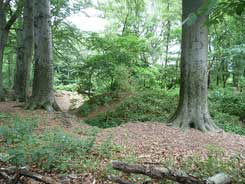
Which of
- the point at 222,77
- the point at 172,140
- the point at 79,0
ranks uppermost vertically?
the point at 79,0

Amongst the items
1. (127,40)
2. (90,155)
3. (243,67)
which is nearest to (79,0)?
(127,40)

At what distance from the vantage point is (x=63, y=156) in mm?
3791

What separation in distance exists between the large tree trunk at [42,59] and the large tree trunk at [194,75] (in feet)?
13.3

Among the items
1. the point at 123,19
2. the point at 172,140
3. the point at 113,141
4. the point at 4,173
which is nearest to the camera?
the point at 4,173

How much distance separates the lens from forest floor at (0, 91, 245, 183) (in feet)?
14.6

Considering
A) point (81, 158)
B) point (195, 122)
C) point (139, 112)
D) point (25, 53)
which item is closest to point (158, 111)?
point (139, 112)

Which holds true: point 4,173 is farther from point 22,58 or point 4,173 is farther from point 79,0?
point 79,0

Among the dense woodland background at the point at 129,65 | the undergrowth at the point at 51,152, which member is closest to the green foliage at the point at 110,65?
the dense woodland background at the point at 129,65

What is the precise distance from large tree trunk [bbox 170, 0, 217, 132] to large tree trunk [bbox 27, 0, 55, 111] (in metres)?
4.04

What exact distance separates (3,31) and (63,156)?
9263 millimetres

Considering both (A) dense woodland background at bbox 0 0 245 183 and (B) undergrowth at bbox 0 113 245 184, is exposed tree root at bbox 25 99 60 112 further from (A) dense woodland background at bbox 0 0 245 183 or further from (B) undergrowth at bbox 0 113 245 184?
(B) undergrowth at bbox 0 113 245 184

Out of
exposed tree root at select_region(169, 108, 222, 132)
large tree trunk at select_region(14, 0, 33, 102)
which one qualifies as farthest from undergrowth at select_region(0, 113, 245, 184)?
large tree trunk at select_region(14, 0, 33, 102)

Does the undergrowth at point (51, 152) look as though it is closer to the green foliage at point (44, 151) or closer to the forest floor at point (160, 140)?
the green foliage at point (44, 151)

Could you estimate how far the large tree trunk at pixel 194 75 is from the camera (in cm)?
630
